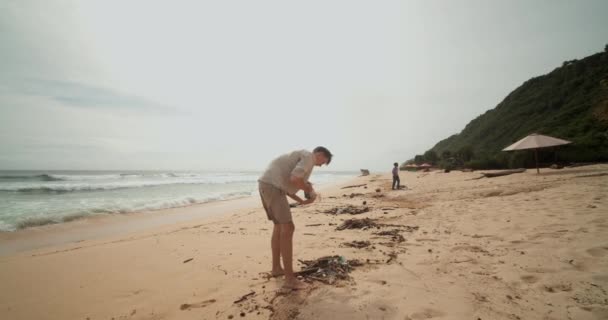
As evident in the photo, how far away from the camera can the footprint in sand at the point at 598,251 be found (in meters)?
3.30

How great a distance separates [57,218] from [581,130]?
33.0 meters

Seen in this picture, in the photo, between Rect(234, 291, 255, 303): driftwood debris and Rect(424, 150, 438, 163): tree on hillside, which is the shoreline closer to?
Rect(234, 291, 255, 303): driftwood debris

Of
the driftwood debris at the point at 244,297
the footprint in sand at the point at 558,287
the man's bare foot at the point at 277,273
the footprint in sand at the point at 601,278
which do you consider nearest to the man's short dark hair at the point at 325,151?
the man's bare foot at the point at 277,273

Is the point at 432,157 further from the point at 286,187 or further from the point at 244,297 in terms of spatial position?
the point at 244,297

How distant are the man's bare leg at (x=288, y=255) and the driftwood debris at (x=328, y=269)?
0.27 meters

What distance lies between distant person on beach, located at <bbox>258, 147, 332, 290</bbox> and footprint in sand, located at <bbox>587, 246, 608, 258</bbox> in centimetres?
330

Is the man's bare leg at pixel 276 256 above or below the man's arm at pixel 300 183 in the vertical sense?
below

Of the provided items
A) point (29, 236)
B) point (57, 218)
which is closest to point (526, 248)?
point (29, 236)

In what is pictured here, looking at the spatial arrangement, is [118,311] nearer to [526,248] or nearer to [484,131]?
[526,248]

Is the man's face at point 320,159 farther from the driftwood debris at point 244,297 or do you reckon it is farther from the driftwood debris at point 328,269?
the driftwood debris at point 244,297

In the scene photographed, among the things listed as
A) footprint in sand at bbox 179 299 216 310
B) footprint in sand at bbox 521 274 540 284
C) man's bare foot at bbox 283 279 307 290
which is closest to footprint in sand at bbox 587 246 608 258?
footprint in sand at bbox 521 274 540 284

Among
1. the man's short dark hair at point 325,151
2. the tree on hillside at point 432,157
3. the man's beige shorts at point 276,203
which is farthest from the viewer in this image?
the tree on hillside at point 432,157

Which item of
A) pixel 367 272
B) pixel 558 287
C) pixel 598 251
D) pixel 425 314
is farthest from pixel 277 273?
pixel 598 251

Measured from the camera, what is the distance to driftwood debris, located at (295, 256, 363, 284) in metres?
3.38
